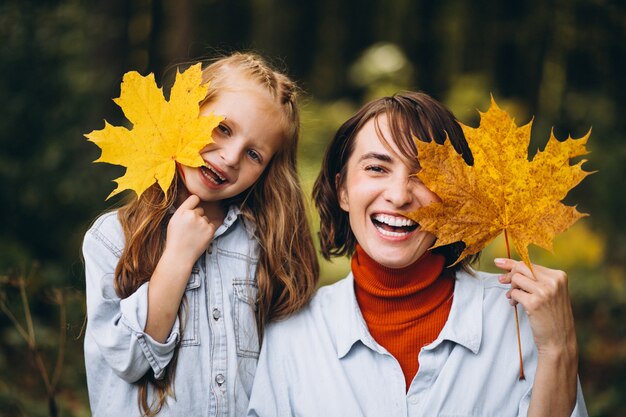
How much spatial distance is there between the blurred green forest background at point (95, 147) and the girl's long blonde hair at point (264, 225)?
336 mm

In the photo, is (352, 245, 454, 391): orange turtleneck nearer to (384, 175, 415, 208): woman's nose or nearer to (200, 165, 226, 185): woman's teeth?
(384, 175, 415, 208): woman's nose

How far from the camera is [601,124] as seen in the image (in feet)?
27.0

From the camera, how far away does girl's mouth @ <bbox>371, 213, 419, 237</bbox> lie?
2092mm

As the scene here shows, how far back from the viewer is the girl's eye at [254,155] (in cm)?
229

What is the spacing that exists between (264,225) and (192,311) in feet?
1.59

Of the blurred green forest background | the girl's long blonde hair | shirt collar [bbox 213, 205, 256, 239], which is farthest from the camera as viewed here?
the blurred green forest background

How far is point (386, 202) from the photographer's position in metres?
2.11

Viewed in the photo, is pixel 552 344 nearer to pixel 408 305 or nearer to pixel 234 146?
pixel 408 305

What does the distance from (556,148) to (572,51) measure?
602 cm

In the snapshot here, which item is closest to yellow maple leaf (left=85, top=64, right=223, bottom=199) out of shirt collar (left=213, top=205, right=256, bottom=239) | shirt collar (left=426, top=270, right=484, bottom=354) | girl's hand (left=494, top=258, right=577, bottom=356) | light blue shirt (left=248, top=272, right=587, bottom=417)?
shirt collar (left=213, top=205, right=256, bottom=239)

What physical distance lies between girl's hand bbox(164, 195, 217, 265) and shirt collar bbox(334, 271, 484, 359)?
1.85 ft

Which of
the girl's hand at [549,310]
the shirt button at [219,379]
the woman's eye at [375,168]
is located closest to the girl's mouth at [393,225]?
the woman's eye at [375,168]

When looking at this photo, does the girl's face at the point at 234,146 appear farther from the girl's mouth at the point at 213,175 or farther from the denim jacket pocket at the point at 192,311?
the denim jacket pocket at the point at 192,311

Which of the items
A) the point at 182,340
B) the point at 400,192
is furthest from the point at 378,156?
the point at 182,340
